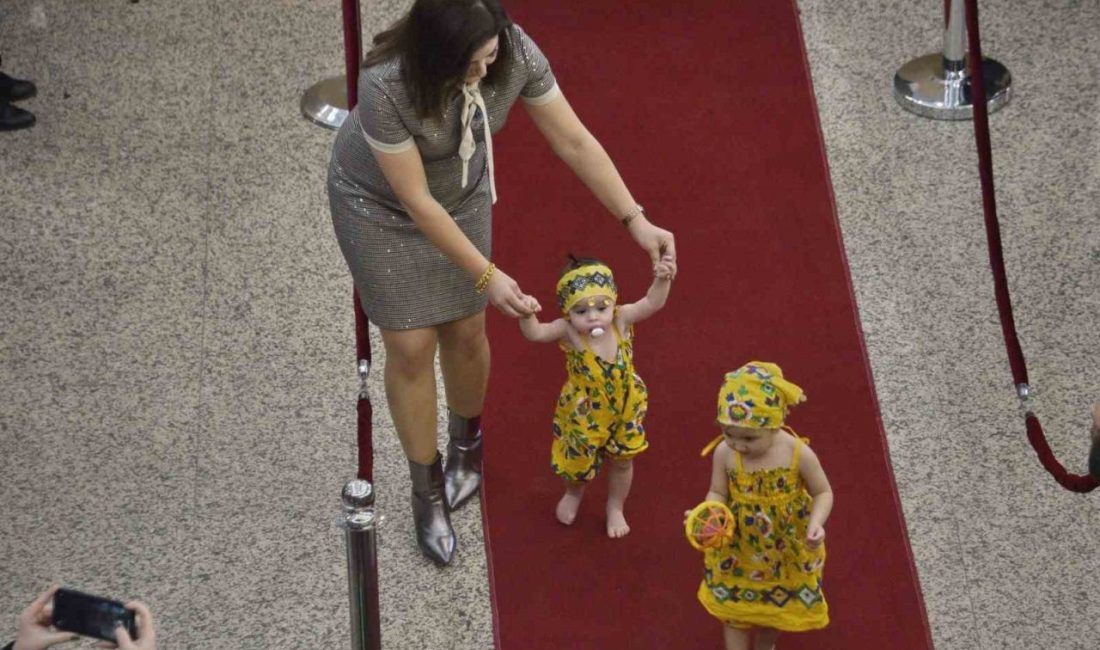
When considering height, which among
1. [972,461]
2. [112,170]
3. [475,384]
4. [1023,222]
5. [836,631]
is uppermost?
[112,170]

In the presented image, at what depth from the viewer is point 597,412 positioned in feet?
13.6

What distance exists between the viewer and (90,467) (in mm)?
4656

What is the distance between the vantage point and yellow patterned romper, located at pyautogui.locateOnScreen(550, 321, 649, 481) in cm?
409

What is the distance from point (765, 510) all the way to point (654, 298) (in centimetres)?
55

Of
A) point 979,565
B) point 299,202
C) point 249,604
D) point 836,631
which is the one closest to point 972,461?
point 979,565

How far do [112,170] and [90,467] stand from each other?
132cm

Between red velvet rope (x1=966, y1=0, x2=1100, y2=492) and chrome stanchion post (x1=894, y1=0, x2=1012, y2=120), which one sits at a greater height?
chrome stanchion post (x1=894, y1=0, x2=1012, y2=120)

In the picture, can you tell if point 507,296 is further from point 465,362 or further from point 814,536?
point 814,536

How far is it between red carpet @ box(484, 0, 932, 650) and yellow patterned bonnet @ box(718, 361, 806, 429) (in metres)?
0.71

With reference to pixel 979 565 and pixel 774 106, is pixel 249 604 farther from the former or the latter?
pixel 774 106

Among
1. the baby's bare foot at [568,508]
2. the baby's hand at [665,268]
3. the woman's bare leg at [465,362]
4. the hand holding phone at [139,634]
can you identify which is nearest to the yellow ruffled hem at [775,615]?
the baby's bare foot at [568,508]

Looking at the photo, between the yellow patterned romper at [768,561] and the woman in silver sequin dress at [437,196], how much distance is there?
0.57 meters

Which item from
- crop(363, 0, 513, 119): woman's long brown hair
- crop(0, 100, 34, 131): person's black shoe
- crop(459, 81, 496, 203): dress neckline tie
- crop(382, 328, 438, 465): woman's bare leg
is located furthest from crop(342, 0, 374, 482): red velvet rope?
crop(0, 100, 34, 131): person's black shoe

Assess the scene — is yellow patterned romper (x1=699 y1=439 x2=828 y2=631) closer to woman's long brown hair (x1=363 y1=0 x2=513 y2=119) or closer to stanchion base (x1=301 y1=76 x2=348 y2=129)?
woman's long brown hair (x1=363 y1=0 x2=513 y2=119)
